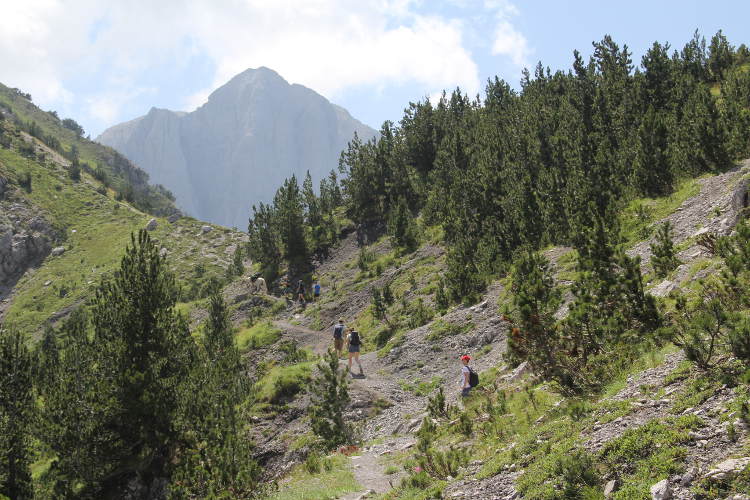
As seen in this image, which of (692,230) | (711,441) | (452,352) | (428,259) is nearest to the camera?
(711,441)

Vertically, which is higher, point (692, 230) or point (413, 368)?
point (692, 230)

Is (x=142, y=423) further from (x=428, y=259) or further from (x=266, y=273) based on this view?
(x=266, y=273)

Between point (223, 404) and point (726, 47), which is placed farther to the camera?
point (726, 47)

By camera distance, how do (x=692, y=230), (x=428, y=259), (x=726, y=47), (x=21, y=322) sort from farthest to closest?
(x=21, y=322) → (x=726, y=47) → (x=428, y=259) → (x=692, y=230)

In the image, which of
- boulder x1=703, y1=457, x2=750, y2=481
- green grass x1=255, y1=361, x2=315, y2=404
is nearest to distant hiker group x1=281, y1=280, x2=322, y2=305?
green grass x1=255, y1=361, x2=315, y2=404

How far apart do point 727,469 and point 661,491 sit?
68 centimetres

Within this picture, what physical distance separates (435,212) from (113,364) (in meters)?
26.6

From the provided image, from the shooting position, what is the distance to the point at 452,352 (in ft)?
66.9

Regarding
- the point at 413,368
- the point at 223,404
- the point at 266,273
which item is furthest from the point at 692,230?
the point at 266,273

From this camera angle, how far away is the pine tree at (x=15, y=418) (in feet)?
51.7

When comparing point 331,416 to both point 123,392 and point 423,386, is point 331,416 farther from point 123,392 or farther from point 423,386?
point 123,392

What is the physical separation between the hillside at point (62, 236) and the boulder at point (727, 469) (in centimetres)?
5235

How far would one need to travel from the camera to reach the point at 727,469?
521 cm

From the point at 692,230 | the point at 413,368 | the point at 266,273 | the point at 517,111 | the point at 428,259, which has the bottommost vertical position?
the point at 413,368
